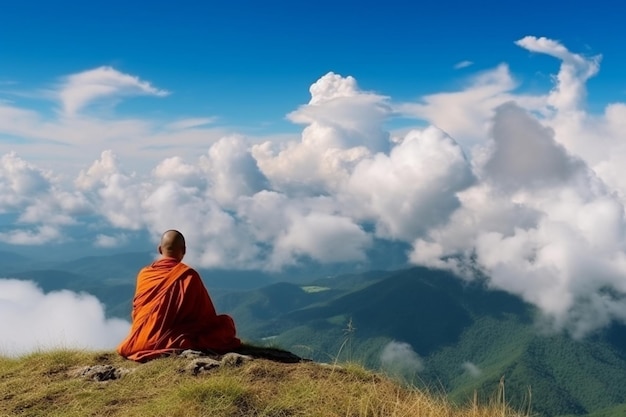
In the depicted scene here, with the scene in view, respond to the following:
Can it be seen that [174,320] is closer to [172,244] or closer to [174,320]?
[174,320]

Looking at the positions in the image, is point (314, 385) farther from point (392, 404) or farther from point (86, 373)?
point (86, 373)

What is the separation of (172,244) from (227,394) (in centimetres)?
491

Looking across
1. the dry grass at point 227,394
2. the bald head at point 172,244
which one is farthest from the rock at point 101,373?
the bald head at point 172,244

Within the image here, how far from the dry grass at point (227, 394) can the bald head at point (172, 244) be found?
2674 mm

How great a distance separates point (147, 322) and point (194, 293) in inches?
49.0

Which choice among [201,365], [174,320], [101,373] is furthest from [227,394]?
[174,320]

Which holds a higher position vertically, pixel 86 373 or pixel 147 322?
pixel 147 322

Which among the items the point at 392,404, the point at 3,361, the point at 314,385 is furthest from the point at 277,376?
the point at 3,361

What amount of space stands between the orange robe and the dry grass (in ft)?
2.03

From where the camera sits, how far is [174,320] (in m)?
11.1

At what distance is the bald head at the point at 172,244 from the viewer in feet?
39.2

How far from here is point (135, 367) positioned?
409 inches

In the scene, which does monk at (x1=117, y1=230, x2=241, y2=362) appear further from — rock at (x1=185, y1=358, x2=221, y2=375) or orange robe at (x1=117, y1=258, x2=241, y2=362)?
rock at (x1=185, y1=358, x2=221, y2=375)

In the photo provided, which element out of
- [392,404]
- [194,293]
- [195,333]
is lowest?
[392,404]
